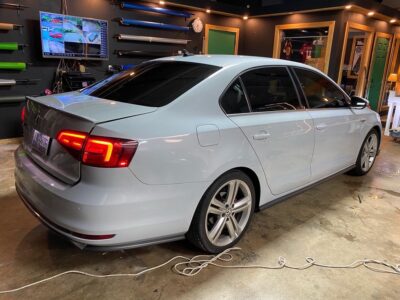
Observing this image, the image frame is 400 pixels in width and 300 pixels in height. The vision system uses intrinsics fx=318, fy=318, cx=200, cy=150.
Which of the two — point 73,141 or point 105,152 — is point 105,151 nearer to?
point 105,152

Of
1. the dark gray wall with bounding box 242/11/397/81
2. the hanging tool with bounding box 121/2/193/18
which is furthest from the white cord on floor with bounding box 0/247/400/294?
the dark gray wall with bounding box 242/11/397/81

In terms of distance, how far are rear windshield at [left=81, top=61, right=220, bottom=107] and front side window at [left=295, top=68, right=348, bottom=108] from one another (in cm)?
100

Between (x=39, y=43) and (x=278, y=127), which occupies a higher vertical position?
(x=39, y=43)

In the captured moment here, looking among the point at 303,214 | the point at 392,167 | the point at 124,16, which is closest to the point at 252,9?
the point at 124,16

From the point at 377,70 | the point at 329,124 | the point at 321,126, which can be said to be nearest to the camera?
the point at 321,126

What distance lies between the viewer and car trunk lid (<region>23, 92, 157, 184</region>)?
157 centimetres

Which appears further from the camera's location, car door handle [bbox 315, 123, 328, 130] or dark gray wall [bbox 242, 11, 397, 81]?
dark gray wall [bbox 242, 11, 397, 81]

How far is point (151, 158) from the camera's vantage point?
5.14 ft

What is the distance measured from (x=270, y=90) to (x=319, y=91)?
0.77m

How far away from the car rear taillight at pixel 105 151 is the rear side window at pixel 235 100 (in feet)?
2.29

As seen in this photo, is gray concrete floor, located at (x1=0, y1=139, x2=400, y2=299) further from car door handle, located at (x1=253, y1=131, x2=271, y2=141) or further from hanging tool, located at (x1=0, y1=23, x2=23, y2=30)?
hanging tool, located at (x1=0, y1=23, x2=23, y2=30)

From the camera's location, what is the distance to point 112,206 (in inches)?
59.2

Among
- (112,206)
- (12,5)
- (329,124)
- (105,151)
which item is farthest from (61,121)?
(12,5)

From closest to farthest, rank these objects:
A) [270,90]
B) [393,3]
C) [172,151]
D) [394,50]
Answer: [172,151]
[270,90]
[394,50]
[393,3]
